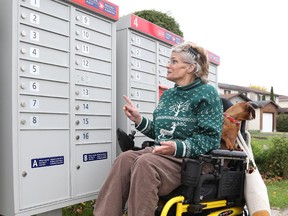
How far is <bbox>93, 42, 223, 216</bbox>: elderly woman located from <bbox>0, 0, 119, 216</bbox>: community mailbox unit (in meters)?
0.62

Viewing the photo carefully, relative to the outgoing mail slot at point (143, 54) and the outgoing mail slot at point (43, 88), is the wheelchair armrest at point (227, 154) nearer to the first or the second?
the outgoing mail slot at point (43, 88)

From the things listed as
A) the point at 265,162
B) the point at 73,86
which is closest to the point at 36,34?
the point at 73,86

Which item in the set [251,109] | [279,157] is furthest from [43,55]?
[279,157]

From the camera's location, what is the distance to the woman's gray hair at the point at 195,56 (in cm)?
273

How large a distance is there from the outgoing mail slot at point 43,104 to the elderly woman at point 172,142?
28.6 inches

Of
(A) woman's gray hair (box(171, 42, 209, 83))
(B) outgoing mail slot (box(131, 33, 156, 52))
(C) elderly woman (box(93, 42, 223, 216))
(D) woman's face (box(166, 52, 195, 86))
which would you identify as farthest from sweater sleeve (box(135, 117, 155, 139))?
(B) outgoing mail slot (box(131, 33, 156, 52))

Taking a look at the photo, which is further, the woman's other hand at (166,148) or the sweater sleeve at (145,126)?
the sweater sleeve at (145,126)

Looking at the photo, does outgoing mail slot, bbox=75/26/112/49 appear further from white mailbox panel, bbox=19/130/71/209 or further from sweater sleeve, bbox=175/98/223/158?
sweater sleeve, bbox=175/98/223/158

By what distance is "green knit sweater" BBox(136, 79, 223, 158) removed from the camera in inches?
96.0

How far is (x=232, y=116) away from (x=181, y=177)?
2.94 ft

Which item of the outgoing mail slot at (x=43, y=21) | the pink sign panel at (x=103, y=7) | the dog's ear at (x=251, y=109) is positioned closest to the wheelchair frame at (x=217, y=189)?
the dog's ear at (x=251, y=109)

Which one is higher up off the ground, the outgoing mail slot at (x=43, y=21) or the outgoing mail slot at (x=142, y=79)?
the outgoing mail slot at (x=43, y=21)

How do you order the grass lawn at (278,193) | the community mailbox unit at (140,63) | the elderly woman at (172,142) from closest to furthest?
the elderly woman at (172,142), the community mailbox unit at (140,63), the grass lawn at (278,193)

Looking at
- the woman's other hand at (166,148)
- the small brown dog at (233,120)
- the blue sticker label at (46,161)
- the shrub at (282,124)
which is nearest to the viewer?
the woman's other hand at (166,148)
